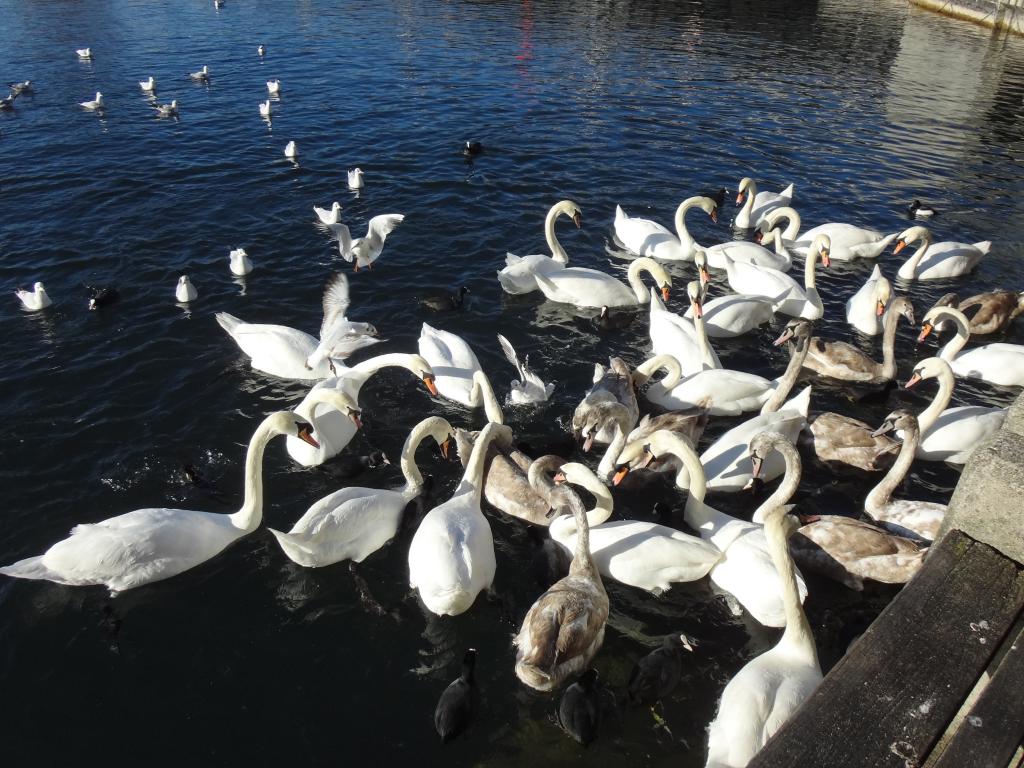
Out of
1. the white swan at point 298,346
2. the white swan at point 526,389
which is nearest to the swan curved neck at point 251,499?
the white swan at point 298,346

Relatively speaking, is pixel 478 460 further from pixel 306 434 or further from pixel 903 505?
pixel 903 505

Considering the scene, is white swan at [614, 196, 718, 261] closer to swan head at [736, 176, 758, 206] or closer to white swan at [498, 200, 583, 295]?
swan head at [736, 176, 758, 206]

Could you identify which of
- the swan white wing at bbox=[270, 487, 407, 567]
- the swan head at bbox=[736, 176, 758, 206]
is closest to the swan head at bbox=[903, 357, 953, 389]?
the swan white wing at bbox=[270, 487, 407, 567]

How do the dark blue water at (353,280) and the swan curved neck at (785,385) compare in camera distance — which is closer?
the dark blue water at (353,280)

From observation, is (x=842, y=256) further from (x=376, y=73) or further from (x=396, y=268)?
(x=376, y=73)

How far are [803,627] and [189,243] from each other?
14.7 metres

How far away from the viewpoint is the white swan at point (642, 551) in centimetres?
767

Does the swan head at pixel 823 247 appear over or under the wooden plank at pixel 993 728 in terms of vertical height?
under

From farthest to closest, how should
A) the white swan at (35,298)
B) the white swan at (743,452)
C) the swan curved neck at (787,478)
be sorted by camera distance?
the white swan at (35,298) < the white swan at (743,452) < the swan curved neck at (787,478)

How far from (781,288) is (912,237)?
14.1ft

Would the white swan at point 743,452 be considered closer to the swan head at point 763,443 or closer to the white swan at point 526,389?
the swan head at point 763,443

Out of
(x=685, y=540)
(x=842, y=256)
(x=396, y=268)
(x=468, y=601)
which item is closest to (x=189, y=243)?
(x=396, y=268)

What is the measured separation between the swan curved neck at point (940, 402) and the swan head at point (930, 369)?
0.08 ft

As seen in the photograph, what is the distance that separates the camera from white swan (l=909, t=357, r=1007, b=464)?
9.78 meters
